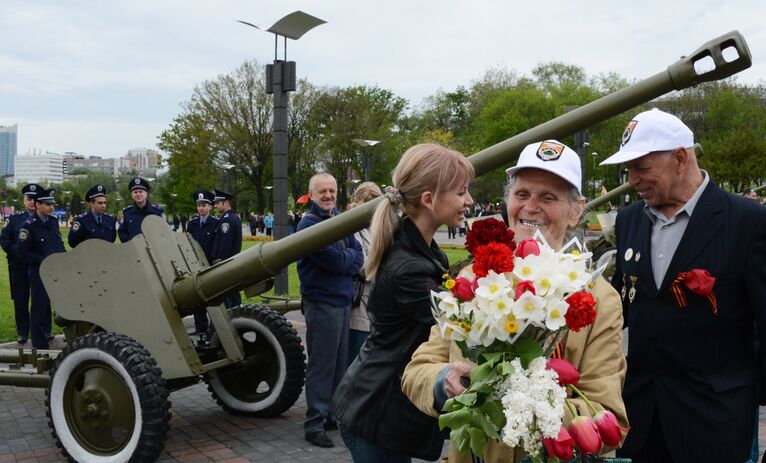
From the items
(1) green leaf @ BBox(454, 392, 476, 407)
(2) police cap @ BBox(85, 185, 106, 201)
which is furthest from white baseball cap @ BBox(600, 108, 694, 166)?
(2) police cap @ BBox(85, 185, 106, 201)

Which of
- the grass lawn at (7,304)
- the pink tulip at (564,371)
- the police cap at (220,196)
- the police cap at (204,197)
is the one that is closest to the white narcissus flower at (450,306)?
the pink tulip at (564,371)

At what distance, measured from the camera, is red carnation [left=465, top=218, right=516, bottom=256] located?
178 cm

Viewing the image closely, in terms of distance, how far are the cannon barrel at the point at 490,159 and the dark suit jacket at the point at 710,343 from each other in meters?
0.77

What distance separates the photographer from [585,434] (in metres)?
1.55

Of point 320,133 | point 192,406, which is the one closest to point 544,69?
point 320,133

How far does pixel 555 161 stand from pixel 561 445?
80cm

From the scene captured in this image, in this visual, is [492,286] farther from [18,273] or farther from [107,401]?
[18,273]

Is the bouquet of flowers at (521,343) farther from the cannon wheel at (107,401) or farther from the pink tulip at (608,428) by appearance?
the cannon wheel at (107,401)

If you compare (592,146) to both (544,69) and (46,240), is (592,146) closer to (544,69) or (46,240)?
(544,69)

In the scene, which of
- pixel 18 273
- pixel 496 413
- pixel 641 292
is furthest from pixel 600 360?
pixel 18 273

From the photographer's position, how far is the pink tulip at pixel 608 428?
1.58m

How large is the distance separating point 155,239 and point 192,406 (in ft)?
6.04

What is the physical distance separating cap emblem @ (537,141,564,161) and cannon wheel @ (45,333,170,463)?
137 inches

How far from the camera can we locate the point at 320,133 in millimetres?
51500
